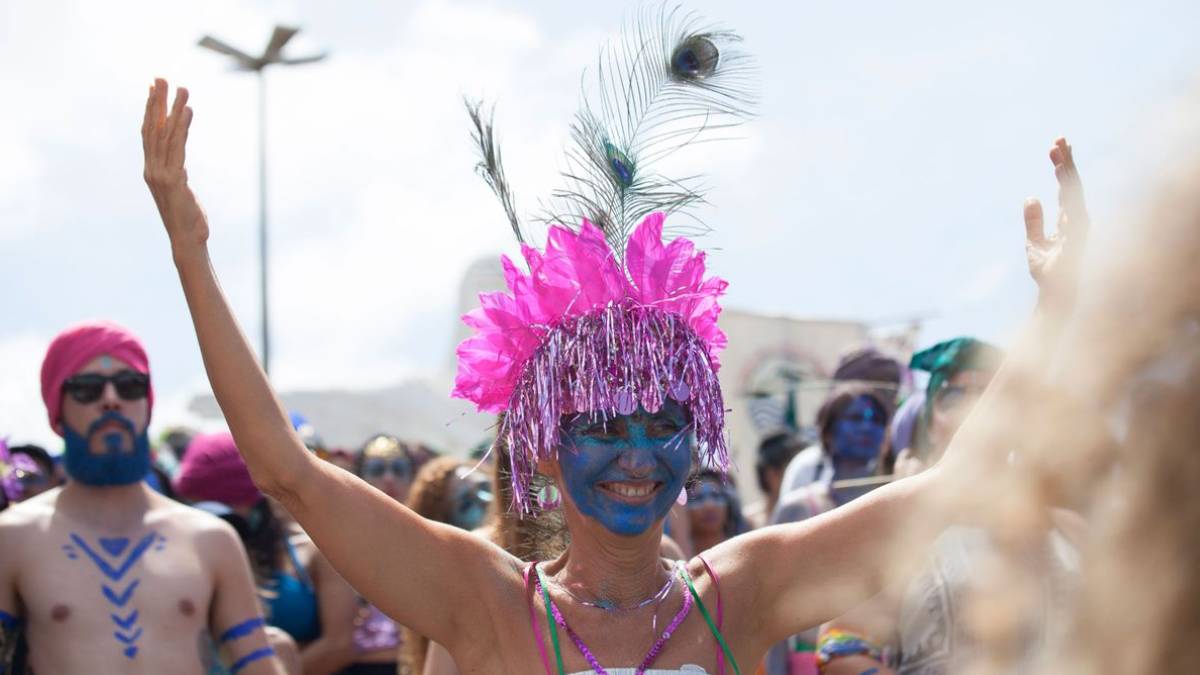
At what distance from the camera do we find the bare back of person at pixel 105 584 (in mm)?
4180

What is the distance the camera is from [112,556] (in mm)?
4316

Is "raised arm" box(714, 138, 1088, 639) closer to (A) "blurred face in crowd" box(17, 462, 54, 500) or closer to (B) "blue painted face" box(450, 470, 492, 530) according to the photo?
(B) "blue painted face" box(450, 470, 492, 530)

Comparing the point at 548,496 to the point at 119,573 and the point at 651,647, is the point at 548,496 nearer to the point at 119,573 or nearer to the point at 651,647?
the point at 651,647

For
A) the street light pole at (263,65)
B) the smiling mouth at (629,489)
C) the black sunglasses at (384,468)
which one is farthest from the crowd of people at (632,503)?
the street light pole at (263,65)

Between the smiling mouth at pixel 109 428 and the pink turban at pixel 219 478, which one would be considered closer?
the smiling mouth at pixel 109 428

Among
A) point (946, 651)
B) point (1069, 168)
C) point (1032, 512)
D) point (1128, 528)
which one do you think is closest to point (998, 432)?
point (1032, 512)

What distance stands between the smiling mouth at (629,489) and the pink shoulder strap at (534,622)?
225 millimetres

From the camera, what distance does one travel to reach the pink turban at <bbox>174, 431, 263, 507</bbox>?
595cm

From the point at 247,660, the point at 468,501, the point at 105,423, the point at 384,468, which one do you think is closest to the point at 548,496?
the point at 247,660

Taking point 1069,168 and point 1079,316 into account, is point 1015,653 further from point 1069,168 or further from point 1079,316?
point 1069,168

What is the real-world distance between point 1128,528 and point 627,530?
1840 mm

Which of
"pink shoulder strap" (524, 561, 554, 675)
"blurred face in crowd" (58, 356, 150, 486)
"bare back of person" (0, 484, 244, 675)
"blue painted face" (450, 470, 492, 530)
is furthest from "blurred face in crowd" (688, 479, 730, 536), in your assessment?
"pink shoulder strap" (524, 561, 554, 675)

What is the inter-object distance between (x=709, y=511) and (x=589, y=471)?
4.22m

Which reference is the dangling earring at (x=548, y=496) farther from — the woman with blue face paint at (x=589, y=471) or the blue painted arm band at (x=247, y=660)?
the blue painted arm band at (x=247, y=660)
